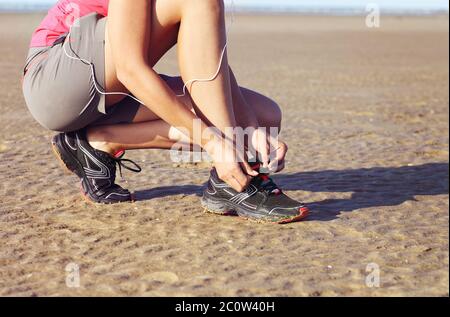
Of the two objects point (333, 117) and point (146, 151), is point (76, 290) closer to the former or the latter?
point (146, 151)

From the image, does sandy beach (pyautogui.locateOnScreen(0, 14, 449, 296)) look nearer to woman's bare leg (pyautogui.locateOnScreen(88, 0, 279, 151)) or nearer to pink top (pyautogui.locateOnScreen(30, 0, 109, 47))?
woman's bare leg (pyautogui.locateOnScreen(88, 0, 279, 151))

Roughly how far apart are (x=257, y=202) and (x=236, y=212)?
0.14 metres

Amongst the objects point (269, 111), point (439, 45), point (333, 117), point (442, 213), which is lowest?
point (439, 45)

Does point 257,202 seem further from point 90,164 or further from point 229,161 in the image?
point 90,164

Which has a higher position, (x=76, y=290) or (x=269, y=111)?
(x=269, y=111)

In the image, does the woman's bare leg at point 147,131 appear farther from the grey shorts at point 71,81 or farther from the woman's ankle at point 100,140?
the grey shorts at point 71,81

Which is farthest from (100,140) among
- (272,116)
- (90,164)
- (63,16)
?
(272,116)

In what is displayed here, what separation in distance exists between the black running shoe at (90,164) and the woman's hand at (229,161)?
2.25 ft

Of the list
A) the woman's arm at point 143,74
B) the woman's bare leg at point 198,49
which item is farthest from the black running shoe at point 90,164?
the woman's arm at point 143,74

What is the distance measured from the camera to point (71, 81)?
2.96 m

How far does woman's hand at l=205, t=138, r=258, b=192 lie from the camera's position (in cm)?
277

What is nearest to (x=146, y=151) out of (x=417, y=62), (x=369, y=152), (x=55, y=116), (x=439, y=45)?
(x=369, y=152)
